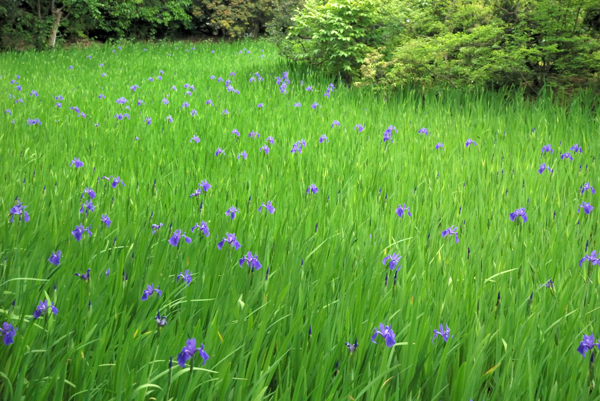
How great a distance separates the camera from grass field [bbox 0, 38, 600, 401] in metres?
1.35

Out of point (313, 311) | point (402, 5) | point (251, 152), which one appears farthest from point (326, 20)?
point (313, 311)

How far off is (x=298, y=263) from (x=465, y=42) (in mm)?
5540

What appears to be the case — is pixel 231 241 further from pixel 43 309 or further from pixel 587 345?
pixel 587 345

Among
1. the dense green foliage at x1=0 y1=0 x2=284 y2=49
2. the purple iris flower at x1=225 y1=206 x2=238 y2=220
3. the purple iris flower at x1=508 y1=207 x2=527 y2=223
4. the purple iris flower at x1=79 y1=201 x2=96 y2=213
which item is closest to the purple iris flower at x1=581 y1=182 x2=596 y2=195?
the purple iris flower at x1=508 y1=207 x2=527 y2=223

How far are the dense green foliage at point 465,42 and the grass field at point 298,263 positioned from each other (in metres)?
1.58

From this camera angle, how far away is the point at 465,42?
6379mm

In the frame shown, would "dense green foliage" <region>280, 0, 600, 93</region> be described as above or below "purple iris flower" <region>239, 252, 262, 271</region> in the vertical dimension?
above

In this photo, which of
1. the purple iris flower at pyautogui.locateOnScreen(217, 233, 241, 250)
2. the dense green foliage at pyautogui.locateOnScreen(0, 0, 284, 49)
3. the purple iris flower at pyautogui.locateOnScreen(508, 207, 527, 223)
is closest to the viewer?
the purple iris flower at pyautogui.locateOnScreen(217, 233, 241, 250)

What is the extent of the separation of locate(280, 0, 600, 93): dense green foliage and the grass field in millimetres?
1583

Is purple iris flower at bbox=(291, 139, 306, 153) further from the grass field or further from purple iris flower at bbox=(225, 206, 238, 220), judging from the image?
purple iris flower at bbox=(225, 206, 238, 220)

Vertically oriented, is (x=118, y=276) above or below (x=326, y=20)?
below

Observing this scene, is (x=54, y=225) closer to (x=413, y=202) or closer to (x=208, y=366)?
(x=208, y=366)

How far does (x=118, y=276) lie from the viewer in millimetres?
1625

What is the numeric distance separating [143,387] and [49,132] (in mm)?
3772
